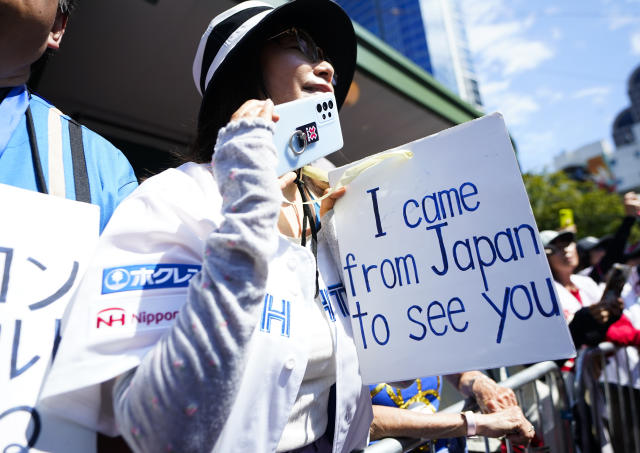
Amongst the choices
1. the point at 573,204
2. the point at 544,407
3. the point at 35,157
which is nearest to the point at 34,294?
the point at 35,157

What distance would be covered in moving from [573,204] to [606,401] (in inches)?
1056

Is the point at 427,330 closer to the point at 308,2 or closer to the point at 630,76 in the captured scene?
the point at 308,2

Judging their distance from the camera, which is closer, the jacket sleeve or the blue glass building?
the jacket sleeve

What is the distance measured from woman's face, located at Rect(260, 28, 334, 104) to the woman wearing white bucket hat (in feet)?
1.22

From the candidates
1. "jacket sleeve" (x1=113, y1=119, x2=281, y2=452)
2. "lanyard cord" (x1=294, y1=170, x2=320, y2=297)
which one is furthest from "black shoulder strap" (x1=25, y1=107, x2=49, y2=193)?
"lanyard cord" (x1=294, y1=170, x2=320, y2=297)

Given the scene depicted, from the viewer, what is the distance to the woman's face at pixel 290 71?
1.34 meters

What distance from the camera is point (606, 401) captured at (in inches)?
139

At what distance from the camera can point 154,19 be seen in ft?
10.9

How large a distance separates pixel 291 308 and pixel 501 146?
0.67 m

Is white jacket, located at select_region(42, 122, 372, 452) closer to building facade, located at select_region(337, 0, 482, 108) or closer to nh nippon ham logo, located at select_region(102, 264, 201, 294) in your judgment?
nh nippon ham logo, located at select_region(102, 264, 201, 294)

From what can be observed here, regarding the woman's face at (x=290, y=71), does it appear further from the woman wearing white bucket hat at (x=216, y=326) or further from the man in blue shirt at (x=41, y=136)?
the man in blue shirt at (x=41, y=136)

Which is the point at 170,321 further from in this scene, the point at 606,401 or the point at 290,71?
the point at 606,401

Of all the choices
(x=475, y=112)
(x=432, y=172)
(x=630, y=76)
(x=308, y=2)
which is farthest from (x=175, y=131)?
(x=630, y=76)

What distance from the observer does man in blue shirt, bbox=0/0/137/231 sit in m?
0.87
